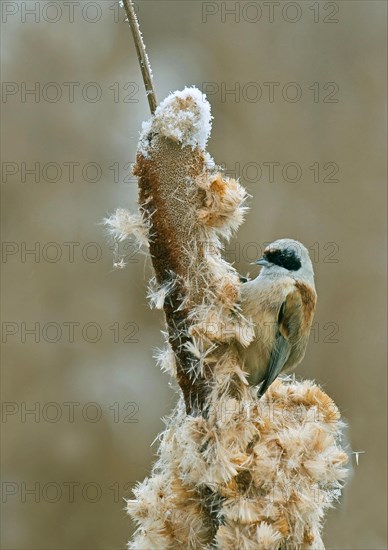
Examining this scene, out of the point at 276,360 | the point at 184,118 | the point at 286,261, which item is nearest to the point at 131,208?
the point at 286,261

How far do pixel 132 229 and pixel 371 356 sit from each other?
2.34 metres

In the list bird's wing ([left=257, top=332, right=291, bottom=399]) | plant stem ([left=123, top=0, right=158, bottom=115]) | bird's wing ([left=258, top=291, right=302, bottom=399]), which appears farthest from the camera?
bird's wing ([left=258, top=291, right=302, bottom=399])

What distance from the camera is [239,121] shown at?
3482 mm

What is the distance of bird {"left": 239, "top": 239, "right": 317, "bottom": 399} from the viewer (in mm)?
1575

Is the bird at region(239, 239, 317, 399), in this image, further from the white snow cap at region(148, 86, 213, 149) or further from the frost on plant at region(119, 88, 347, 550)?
the white snow cap at region(148, 86, 213, 149)

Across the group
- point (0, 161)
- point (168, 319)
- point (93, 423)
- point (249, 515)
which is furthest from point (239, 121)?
point (249, 515)

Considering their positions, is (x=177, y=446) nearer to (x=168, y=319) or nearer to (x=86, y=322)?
(x=168, y=319)

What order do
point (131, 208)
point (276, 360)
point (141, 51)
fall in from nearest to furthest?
point (141, 51)
point (276, 360)
point (131, 208)

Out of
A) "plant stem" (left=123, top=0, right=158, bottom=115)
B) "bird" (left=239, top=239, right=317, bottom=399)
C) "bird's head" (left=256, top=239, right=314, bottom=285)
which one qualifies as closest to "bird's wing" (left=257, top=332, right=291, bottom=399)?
"bird" (left=239, top=239, right=317, bottom=399)

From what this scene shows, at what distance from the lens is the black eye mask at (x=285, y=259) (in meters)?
1.69

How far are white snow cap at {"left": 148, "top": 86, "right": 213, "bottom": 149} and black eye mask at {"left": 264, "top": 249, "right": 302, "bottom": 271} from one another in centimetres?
39

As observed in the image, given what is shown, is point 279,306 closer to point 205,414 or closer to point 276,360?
point 276,360

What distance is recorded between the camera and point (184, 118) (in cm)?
134

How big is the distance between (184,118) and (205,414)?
19.1 inches
